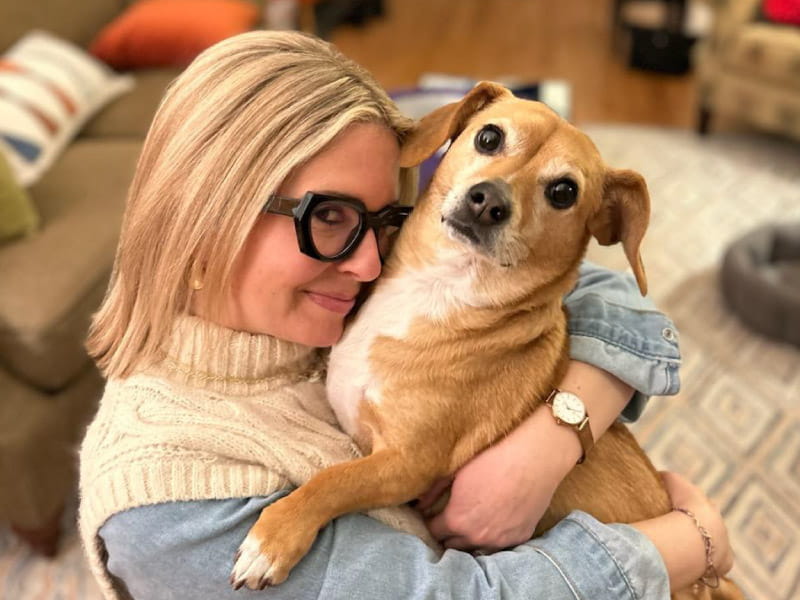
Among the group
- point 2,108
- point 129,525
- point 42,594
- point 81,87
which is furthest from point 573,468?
point 81,87

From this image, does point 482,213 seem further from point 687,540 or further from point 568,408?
point 687,540

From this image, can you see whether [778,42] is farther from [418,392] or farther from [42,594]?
[42,594]

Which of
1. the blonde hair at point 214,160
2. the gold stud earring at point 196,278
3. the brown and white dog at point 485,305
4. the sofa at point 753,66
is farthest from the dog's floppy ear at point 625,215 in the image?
the sofa at point 753,66

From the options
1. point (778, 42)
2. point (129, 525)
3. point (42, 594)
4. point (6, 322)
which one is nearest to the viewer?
point (129, 525)

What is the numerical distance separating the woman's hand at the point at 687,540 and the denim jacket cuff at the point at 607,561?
0.06 metres

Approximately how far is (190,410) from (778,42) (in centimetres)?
384

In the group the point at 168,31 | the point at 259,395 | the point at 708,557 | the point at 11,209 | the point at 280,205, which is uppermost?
the point at 280,205

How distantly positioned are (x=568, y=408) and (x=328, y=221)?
47 cm

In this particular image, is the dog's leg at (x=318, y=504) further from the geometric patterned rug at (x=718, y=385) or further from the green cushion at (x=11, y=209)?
the green cushion at (x=11, y=209)

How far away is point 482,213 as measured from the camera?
3.46 feet

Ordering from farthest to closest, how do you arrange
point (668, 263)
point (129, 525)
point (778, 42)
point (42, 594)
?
point (778, 42)
point (668, 263)
point (42, 594)
point (129, 525)

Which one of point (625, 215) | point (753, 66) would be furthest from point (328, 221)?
point (753, 66)

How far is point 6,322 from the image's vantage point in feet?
5.52

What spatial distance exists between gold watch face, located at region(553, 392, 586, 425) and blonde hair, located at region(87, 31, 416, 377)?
1.66 feet
